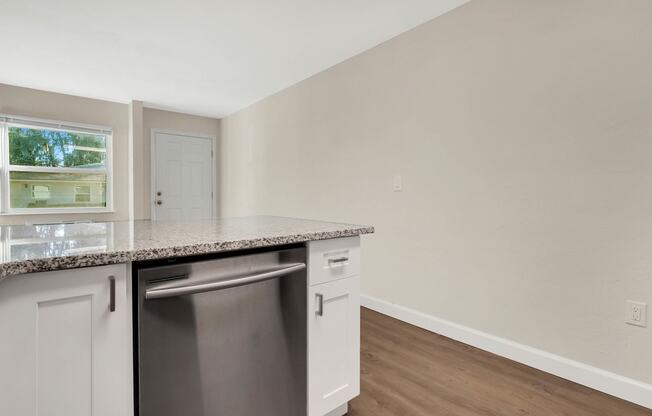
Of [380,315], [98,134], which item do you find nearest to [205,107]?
[98,134]

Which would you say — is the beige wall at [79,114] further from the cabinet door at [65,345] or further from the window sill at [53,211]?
the cabinet door at [65,345]

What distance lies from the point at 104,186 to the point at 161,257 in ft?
15.3

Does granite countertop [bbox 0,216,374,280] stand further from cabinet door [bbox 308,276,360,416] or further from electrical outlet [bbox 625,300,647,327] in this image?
electrical outlet [bbox 625,300,647,327]

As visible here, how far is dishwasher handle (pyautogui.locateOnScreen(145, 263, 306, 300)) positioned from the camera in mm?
946

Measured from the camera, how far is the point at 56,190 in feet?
14.4

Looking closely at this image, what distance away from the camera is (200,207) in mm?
5656

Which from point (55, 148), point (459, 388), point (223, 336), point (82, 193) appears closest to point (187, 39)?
point (223, 336)

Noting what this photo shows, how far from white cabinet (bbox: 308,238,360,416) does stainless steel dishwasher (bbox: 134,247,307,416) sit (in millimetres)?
50

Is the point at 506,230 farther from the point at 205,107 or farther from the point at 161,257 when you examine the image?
the point at 205,107

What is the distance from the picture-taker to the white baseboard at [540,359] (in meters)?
1.61


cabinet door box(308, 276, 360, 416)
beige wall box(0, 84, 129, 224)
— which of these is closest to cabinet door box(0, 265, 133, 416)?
cabinet door box(308, 276, 360, 416)

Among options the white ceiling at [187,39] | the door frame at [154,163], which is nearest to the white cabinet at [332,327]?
the white ceiling at [187,39]

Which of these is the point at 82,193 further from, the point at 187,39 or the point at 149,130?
the point at 187,39

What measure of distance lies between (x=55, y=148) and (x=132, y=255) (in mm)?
4696
